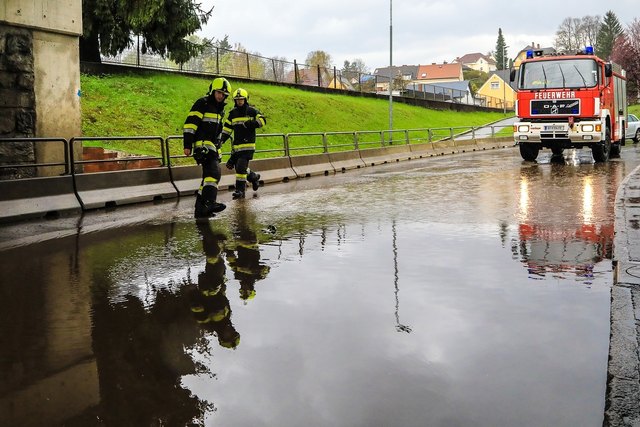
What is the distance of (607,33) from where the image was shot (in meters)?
122

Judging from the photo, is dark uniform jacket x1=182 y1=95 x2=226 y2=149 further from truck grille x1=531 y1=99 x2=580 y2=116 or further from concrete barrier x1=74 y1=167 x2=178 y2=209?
truck grille x1=531 y1=99 x2=580 y2=116

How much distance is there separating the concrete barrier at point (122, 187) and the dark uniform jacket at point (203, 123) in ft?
9.93

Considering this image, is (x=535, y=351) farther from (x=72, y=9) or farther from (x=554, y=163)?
(x=554, y=163)

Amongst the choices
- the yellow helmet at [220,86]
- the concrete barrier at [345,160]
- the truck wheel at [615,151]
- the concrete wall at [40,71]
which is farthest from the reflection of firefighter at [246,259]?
the truck wheel at [615,151]

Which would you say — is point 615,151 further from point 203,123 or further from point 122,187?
point 203,123

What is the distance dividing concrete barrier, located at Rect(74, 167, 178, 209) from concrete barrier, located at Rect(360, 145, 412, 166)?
11917 millimetres

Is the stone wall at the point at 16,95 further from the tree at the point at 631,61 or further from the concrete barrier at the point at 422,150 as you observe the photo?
the tree at the point at 631,61

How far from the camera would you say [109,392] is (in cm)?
387

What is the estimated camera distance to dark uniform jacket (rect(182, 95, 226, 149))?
1101 cm

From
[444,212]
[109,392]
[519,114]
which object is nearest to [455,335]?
[109,392]

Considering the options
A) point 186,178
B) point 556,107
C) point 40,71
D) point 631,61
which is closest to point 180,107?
point 186,178

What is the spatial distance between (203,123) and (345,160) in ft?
45.1

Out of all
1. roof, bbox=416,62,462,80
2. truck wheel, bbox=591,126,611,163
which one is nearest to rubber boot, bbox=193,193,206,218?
truck wheel, bbox=591,126,611,163

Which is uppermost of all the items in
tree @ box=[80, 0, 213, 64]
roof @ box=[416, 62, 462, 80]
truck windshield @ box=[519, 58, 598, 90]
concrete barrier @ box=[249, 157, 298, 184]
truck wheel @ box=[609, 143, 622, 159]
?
roof @ box=[416, 62, 462, 80]
